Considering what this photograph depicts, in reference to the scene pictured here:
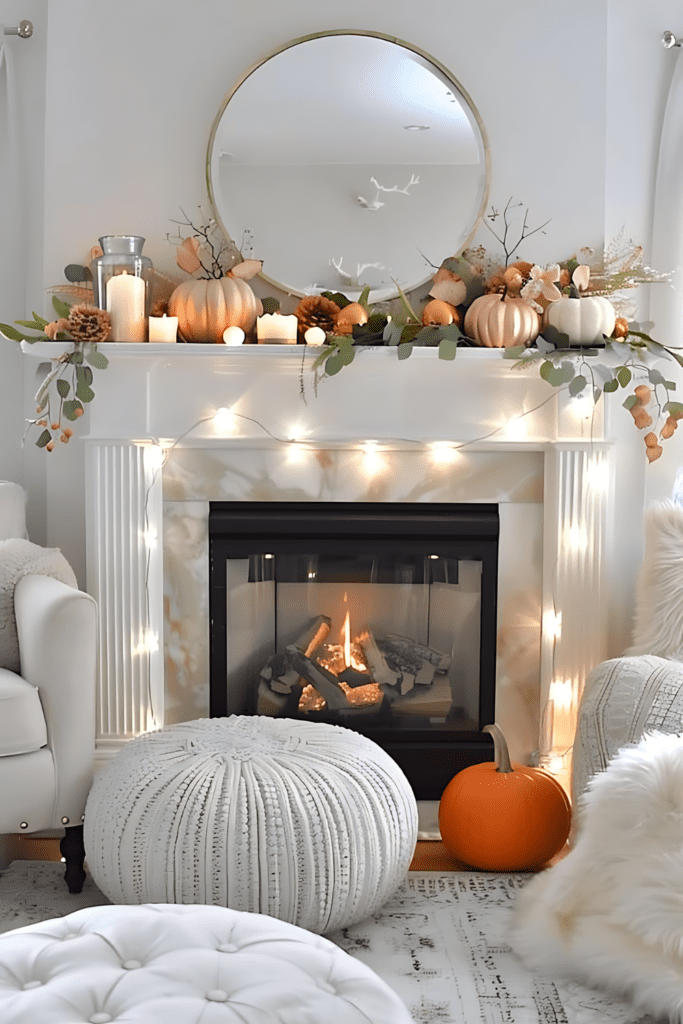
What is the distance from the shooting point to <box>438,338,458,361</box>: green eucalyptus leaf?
2.35 m

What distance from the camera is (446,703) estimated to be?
2680 millimetres

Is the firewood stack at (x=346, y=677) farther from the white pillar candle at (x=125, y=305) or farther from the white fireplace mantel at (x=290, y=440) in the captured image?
the white pillar candle at (x=125, y=305)

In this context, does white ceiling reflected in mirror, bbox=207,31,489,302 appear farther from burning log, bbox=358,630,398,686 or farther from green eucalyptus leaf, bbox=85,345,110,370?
burning log, bbox=358,630,398,686

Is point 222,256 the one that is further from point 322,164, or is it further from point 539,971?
point 539,971

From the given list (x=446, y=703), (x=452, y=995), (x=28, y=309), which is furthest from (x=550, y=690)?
(x=28, y=309)

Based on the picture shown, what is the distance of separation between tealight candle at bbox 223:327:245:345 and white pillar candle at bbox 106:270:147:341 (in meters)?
0.24

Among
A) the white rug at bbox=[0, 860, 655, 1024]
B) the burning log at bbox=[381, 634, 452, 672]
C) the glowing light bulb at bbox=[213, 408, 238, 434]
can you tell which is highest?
the glowing light bulb at bbox=[213, 408, 238, 434]

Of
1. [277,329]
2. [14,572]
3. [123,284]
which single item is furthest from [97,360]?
[14,572]

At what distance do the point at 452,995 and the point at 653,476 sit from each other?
1613mm

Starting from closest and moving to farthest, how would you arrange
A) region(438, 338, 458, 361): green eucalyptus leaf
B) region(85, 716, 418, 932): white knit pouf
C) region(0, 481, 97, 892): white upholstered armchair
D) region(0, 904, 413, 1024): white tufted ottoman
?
region(0, 904, 413, 1024): white tufted ottoman < region(85, 716, 418, 932): white knit pouf < region(0, 481, 97, 892): white upholstered armchair < region(438, 338, 458, 361): green eucalyptus leaf

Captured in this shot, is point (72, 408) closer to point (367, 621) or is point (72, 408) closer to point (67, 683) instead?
point (67, 683)

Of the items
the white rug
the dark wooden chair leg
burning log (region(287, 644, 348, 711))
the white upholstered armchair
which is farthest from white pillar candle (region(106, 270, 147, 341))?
the white rug

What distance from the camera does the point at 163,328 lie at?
2.46 meters

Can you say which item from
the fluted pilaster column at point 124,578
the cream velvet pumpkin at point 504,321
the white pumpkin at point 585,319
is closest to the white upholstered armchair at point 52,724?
the fluted pilaster column at point 124,578
